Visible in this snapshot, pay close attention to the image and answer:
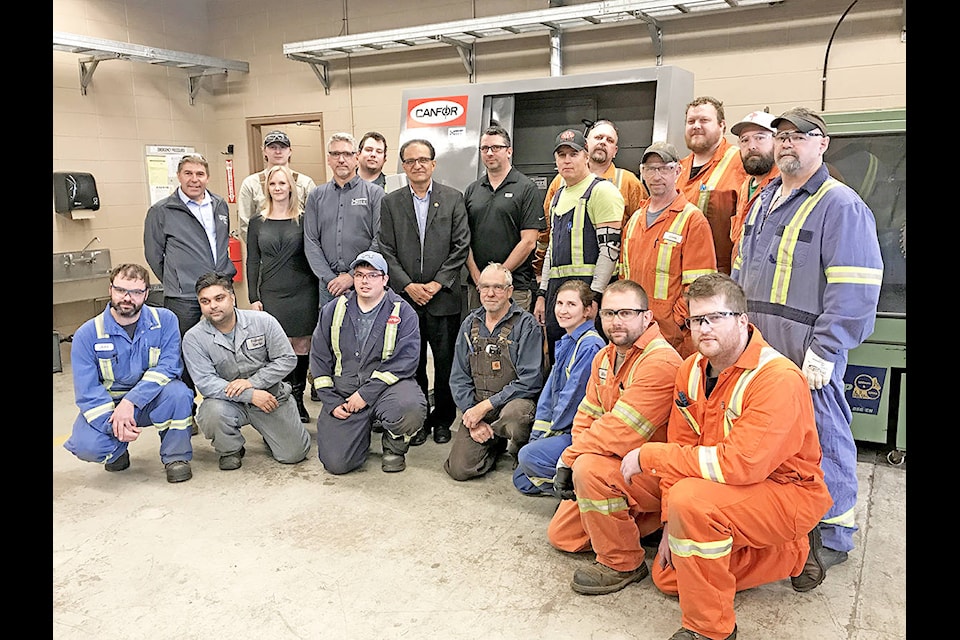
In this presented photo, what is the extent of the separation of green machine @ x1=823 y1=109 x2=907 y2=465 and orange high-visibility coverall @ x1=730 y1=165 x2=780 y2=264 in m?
0.67

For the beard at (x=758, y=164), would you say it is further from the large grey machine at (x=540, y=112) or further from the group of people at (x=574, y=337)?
the large grey machine at (x=540, y=112)

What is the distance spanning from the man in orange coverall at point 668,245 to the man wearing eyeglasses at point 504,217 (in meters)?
0.69

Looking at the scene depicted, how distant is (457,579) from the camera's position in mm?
2404

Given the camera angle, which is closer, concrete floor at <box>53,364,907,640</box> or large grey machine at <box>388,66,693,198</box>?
concrete floor at <box>53,364,907,640</box>

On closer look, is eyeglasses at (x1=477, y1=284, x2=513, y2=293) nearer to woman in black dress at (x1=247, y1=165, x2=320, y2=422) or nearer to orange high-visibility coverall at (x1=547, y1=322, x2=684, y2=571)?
orange high-visibility coverall at (x1=547, y1=322, x2=684, y2=571)

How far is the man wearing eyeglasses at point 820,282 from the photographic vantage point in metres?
2.24

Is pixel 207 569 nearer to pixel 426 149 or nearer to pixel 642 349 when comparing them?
pixel 642 349

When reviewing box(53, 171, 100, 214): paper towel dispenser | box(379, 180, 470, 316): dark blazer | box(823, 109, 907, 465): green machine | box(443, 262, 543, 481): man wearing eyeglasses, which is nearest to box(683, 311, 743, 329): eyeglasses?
box(443, 262, 543, 481): man wearing eyeglasses

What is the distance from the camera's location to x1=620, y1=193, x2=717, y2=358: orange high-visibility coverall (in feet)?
9.36

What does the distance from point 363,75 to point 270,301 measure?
322cm

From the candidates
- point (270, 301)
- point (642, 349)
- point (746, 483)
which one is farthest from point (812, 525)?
point (270, 301)

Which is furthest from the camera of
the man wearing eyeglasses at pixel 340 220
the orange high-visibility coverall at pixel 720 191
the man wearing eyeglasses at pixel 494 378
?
the man wearing eyeglasses at pixel 340 220

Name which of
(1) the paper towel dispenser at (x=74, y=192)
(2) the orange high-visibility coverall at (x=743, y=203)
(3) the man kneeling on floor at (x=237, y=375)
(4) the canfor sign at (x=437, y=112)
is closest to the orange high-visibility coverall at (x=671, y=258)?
(2) the orange high-visibility coverall at (x=743, y=203)

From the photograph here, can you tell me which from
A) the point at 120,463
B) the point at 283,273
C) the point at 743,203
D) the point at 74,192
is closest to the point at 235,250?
the point at 74,192
